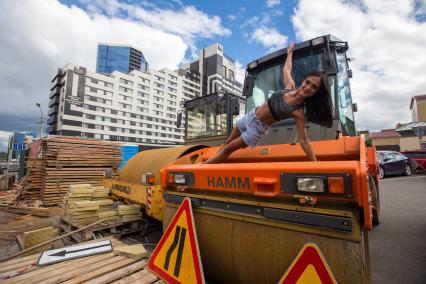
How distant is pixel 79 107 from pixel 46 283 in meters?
69.2

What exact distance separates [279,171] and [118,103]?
74469 mm

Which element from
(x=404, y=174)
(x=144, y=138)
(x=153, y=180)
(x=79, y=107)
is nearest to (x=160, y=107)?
(x=144, y=138)

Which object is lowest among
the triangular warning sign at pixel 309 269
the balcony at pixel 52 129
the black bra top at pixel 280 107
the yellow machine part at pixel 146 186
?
the triangular warning sign at pixel 309 269

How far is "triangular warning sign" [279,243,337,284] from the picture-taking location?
1.46m

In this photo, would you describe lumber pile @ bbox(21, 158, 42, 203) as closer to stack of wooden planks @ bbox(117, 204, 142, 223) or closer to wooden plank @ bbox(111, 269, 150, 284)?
stack of wooden planks @ bbox(117, 204, 142, 223)

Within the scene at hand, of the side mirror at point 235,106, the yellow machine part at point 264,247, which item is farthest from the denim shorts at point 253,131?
the side mirror at point 235,106

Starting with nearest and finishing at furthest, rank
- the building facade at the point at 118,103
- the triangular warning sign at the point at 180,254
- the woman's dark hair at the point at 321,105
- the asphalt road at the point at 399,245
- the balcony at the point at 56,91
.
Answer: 1. the triangular warning sign at the point at 180,254
2. the woman's dark hair at the point at 321,105
3. the asphalt road at the point at 399,245
4. the building facade at the point at 118,103
5. the balcony at the point at 56,91

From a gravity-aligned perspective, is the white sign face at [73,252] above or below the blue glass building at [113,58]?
below

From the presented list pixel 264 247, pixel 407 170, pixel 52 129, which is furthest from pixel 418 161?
pixel 52 129

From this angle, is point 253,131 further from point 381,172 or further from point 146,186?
point 381,172

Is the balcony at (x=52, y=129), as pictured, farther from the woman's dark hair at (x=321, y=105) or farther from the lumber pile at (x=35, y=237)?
the woman's dark hair at (x=321, y=105)

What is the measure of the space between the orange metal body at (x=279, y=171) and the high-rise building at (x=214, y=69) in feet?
267

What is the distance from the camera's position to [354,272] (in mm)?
1435

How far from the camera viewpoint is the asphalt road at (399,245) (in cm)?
321
